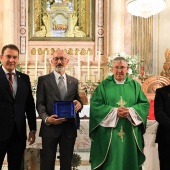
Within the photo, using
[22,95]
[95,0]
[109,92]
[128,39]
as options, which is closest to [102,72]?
[128,39]

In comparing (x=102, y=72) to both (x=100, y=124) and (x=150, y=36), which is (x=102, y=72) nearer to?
(x=150, y=36)

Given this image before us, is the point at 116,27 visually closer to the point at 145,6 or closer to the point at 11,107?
the point at 145,6

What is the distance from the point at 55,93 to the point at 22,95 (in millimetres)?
379

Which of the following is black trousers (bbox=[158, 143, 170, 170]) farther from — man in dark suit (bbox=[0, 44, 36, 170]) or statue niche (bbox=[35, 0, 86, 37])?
statue niche (bbox=[35, 0, 86, 37])

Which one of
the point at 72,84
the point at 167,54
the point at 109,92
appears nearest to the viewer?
the point at 72,84

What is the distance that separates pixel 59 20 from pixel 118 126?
5649 mm

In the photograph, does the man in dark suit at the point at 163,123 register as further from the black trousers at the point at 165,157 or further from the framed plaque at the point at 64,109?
the framed plaque at the point at 64,109

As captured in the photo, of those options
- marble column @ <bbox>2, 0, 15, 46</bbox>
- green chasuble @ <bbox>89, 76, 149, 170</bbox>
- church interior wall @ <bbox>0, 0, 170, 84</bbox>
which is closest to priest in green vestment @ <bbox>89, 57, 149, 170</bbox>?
green chasuble @ <bbox>89, 76, 149, 170</bbox>

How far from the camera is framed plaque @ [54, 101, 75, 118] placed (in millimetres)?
3787

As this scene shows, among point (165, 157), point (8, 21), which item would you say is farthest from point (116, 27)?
point (165, 157)

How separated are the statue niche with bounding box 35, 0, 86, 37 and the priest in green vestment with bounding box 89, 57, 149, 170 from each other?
5.18 m

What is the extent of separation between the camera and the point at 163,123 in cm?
392

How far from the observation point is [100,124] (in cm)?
427

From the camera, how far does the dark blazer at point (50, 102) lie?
3906mm
